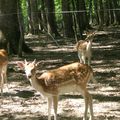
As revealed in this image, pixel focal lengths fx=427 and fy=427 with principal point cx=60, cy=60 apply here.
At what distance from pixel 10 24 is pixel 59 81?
1137 cm

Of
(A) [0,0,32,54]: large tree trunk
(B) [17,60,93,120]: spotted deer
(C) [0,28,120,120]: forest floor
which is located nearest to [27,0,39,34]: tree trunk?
(A) [0,0,32,54]: large tree trunk

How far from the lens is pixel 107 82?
41.0 feet

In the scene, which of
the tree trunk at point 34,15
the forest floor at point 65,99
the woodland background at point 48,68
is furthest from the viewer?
the tree trunk at point 34,15

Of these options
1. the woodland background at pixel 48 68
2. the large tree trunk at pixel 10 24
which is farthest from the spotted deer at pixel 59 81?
the large tree trunk at pixel 10 24

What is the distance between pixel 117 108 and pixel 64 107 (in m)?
1.20

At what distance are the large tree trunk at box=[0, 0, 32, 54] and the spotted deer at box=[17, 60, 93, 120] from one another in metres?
10.6

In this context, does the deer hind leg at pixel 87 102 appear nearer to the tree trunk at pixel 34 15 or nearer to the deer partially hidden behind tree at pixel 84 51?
the deer partially hidden behind tree at pixel 84 51

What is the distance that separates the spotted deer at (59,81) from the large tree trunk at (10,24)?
34.8 ft

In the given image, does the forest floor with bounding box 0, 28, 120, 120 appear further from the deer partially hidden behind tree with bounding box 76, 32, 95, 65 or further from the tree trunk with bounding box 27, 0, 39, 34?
the tree trunk with bounding box 27, 0, 39, 34

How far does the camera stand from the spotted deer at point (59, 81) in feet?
26.3

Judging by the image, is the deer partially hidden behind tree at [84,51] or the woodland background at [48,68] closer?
the woodland background at [48,68]

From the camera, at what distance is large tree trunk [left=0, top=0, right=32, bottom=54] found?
18797 millimetres

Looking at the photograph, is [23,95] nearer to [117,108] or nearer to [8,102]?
[8,102]

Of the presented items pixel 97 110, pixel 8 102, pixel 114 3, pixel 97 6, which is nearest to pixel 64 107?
pixel 97 110
